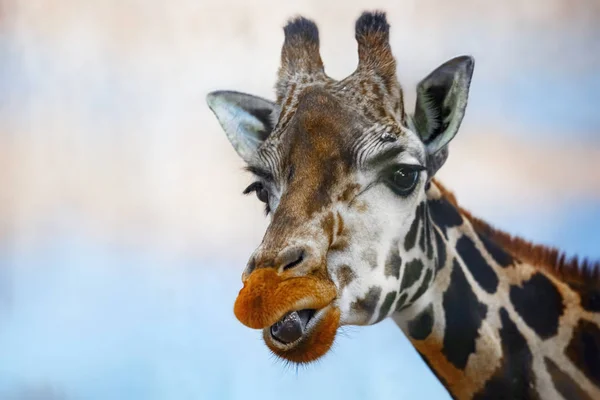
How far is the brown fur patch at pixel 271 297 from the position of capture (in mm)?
964

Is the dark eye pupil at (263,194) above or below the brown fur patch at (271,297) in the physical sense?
above

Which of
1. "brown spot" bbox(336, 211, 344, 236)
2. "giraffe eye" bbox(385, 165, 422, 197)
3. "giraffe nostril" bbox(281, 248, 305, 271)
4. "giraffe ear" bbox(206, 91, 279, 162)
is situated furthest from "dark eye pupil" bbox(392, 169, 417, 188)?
"giraffe ear" bbox(206, 91, 279, 162)

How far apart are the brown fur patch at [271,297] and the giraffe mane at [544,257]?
0.43 metres

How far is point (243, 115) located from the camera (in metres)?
1.39

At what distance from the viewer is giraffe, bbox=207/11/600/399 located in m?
1.03

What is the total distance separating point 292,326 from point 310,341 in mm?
37

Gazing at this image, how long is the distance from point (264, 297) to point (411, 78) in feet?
2.81

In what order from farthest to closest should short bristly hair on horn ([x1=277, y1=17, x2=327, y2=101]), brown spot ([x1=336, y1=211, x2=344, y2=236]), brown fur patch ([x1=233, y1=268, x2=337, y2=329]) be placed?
1. short bristly hair on horn ([x1=277, y1=17, x2=327, y2=101])
2. brown spot ([x1=336, y1=211, x2=344, y2=236])
3. brown fur patch ([x1=233, y1=268, x2=337, y2=329])

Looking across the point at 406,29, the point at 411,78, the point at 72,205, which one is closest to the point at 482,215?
the point at 411,78

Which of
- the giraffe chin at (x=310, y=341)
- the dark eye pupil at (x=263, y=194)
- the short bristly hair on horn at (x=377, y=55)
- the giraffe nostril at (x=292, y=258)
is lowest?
the giraffe chin at (x=310, y=341)

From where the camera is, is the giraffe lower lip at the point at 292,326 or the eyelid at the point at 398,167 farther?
the eyelid at the point at 398,167

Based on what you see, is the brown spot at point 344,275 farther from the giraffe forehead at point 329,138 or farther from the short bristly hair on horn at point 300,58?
the short bristly hair on horn at point 300,58

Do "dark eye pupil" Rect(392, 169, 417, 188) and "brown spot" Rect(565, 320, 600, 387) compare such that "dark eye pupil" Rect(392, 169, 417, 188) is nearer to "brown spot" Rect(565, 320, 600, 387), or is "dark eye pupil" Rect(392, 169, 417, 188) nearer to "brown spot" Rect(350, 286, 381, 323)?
"brown spot" Rect(350, 286, 381, 323)

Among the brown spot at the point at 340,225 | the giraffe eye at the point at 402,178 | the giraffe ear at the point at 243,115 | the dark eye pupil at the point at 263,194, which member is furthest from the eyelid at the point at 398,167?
the giraffe ear at the point at 243,115
